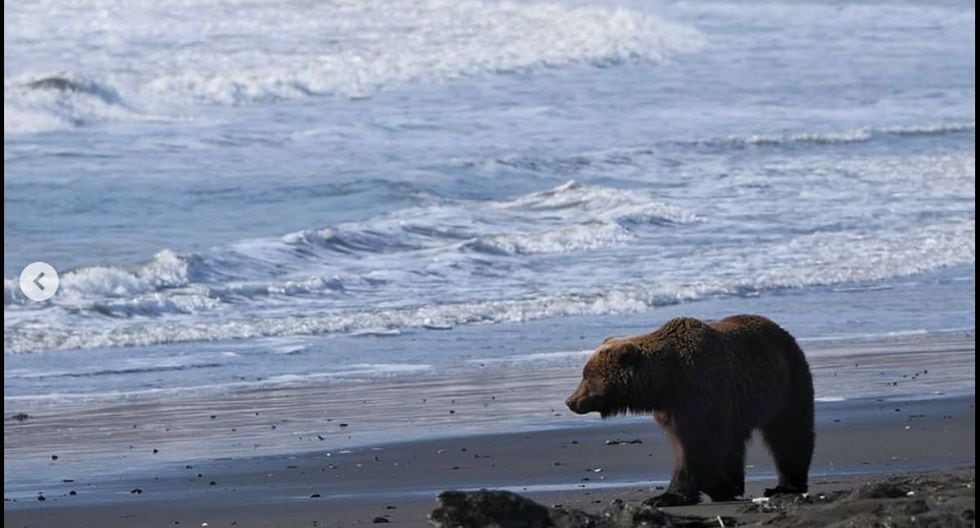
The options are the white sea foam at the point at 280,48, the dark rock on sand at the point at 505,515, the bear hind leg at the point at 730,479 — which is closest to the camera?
the dark rock on sand at the point at 505,515

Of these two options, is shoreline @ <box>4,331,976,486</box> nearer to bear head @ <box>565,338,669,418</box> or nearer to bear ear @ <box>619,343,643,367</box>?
bear head @ <box>565,338,669,418</box>

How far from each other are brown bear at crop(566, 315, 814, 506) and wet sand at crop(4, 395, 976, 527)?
19 cm

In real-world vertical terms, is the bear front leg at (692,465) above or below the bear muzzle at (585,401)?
below

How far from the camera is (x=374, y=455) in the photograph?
30.0 feet

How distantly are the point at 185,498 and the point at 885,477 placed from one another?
278cm

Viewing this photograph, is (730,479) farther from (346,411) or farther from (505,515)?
(346,411)

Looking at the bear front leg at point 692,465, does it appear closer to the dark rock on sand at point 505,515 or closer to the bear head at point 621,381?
the bear head at point 621,381

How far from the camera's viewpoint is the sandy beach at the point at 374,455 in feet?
25.5

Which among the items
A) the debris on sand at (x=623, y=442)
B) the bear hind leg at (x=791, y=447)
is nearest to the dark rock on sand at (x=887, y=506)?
the bear hind leg at (x=791, y=447)

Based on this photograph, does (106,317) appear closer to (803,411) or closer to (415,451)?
(415,451)

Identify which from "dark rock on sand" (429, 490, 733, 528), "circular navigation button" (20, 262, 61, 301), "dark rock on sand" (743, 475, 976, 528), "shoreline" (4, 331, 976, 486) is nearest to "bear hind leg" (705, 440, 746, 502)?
"dark rock on sand" (743, 475, 976, 528)

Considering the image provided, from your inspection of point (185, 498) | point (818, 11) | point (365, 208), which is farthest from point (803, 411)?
point (818, 11)

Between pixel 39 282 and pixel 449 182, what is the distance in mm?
9139

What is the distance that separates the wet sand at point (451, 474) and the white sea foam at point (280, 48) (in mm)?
21884
